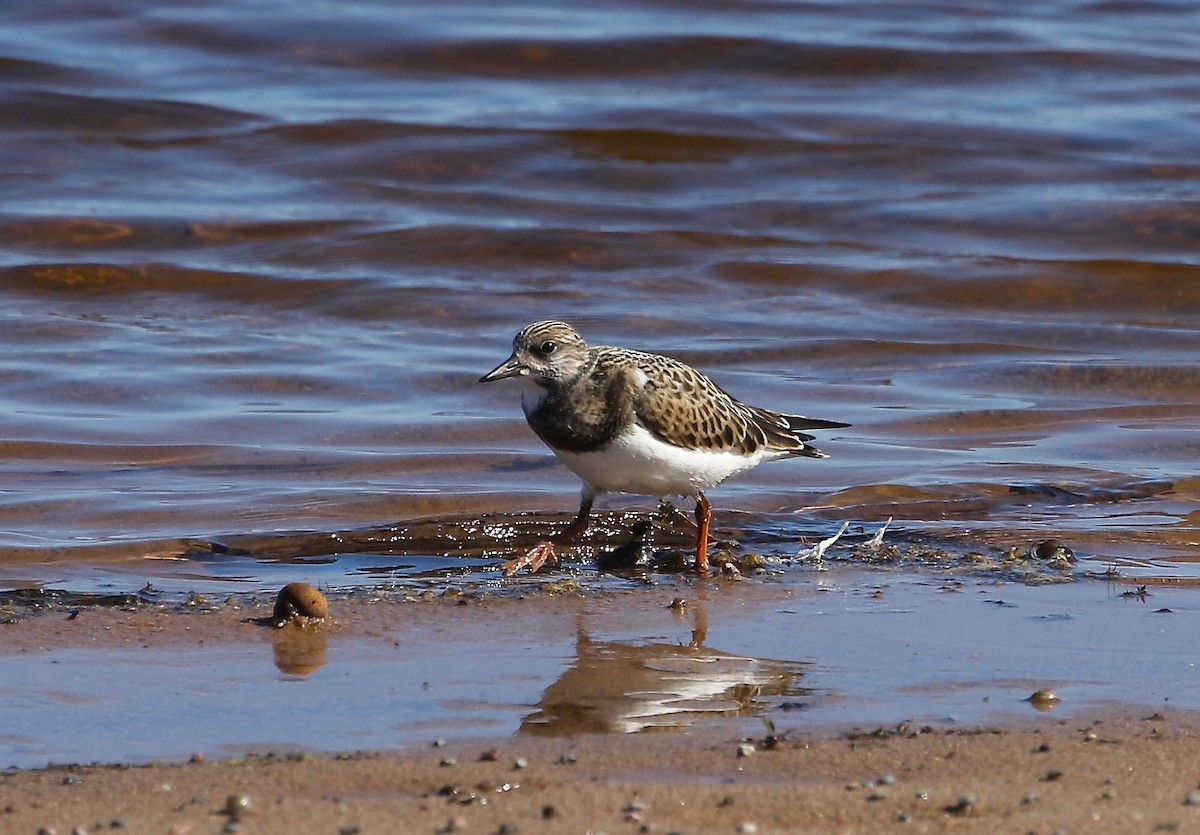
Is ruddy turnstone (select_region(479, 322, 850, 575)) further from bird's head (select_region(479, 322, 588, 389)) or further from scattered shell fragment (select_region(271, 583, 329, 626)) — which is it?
scattered shell fragment (select_region(271, 583, 329, 626))

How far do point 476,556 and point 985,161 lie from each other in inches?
376

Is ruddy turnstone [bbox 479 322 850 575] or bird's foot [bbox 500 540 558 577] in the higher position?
ruddy turnstone [bbox 479 322 850 575]

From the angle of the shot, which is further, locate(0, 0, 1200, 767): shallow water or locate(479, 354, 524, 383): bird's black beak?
locate(0, 0, 1200, 767): shallow water

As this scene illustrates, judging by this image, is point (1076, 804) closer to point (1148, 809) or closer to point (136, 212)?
point (1148, 809)

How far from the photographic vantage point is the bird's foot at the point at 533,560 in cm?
583

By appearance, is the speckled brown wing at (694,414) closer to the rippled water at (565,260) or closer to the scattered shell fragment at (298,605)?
the rippled water at (565,260)

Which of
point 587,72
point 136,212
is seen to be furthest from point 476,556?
point 587,72

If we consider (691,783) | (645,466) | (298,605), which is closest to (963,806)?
(691,783)

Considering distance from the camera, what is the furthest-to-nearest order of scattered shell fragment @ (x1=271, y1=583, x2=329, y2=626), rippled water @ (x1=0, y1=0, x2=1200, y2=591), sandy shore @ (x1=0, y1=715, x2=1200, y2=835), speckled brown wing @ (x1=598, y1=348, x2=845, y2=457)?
rippled water @ (x1=0, y1=0, x2=1200, y2=591)
speckled brown wing @ (x1=598, y1=348, x2=845, y2=457)
scattered shell fragment @ (x1=271, y1=583, x2=329, y2=626)
sandy shore @ (x1=0, y1=715, x2=1200, y2=835)

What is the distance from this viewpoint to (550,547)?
5.94 metres

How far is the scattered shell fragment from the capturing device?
496 centimetres

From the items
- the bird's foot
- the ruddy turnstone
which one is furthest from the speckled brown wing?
the bird's foot

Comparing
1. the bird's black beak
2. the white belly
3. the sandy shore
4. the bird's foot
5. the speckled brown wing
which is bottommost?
the sandy shore

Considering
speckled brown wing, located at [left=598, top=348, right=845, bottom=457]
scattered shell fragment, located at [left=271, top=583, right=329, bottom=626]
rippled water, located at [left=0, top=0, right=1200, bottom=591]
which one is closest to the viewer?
scattered shell fragment, located at [left=271, top=583, right=329, bottom=626]
